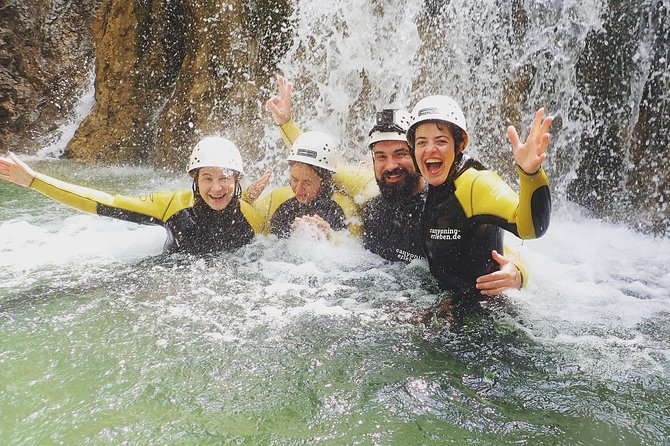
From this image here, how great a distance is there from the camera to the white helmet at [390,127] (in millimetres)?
4000

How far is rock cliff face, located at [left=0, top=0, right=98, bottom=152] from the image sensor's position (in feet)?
35.9

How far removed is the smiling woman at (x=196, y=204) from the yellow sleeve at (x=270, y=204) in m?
0.18

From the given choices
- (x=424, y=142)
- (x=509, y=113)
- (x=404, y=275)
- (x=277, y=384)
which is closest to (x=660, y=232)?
(x=509, y=113)

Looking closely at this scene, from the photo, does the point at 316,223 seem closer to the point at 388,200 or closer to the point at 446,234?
the point at 388,200

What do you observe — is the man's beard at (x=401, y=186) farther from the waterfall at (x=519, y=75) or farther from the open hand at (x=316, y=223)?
the waterfall at (x=519, y=75)

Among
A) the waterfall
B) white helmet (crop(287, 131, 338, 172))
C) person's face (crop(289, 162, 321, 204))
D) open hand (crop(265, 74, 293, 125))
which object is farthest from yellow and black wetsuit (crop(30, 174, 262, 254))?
the waterfall

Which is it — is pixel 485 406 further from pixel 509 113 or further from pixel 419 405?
pixel 509 113

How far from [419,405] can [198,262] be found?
2.41 meters

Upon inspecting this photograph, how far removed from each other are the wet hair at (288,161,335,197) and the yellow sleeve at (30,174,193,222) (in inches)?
39.4

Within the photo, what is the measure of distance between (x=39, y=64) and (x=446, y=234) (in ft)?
37.1

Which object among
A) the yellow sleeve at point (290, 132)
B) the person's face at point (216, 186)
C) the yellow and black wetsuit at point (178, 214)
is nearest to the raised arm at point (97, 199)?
the yellow and black wetsuit at point (178, 214)

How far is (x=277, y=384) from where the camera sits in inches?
96.2

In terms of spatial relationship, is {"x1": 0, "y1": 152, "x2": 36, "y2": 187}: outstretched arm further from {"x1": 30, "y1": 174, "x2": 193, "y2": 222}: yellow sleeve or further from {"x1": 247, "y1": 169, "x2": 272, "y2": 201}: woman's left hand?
{"x1": 247, "y1": 169, "x2": 272, "y2": 201}: woman's left hand

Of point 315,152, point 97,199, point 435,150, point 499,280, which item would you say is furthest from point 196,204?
point 499,280
